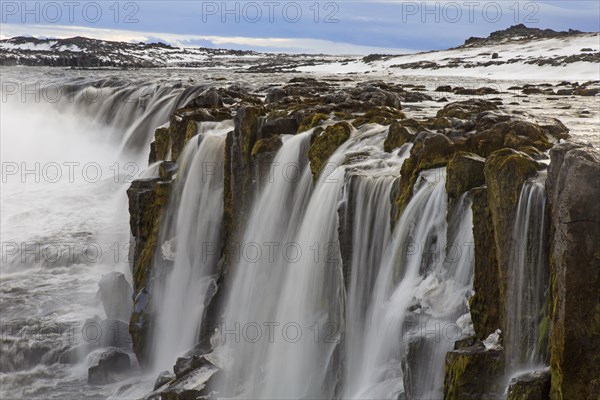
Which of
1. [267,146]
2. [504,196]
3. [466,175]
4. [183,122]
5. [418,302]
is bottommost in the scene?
[418,302]

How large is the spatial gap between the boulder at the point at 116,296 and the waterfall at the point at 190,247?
1711 millimetres

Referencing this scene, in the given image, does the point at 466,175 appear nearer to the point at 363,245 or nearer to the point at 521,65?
the point at 363,245

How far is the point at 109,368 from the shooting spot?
521 inches

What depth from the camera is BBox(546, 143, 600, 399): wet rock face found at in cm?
561

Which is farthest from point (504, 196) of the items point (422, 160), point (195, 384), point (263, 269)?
point (195, 384)

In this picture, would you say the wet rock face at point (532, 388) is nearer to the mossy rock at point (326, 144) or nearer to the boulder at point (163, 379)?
the mossy rock at point (326, 144)

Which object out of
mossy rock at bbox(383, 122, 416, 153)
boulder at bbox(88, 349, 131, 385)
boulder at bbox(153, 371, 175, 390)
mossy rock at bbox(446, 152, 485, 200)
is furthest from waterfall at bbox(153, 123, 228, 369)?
mossy rock at bbox(446, 152, 485, 200)

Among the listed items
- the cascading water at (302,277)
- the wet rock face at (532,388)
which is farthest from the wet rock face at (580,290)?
the cascading water at (302,277)

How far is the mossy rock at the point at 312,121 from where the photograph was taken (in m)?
13.4

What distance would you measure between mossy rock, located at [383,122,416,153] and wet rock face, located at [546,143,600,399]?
5.44 metres

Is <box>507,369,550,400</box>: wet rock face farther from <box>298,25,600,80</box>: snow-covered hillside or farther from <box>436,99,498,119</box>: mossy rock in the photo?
<box>298,25,600,80</box>: snow-covered hillside

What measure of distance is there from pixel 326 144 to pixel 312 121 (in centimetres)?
176

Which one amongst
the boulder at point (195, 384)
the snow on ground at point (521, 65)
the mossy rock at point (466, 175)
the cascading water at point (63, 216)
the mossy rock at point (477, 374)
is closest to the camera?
the mossy rock at point (477, 374)

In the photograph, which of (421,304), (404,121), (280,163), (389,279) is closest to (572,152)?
(421,304)
